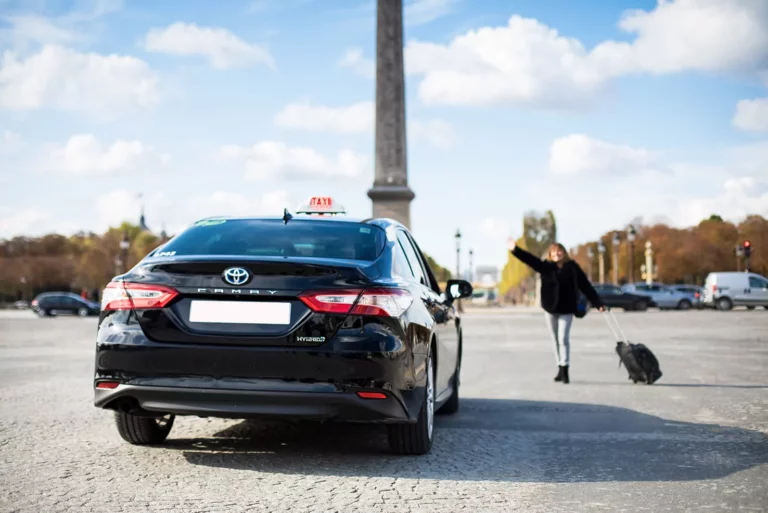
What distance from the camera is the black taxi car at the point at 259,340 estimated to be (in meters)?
5.43

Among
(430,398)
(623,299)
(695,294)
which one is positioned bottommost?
(623,299)

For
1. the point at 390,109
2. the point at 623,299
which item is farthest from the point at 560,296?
the point at 623,299

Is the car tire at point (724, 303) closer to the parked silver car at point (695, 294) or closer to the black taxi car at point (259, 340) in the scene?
the parked silver car at point (695, 294)

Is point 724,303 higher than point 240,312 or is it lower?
lower

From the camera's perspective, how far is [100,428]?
24.7ft

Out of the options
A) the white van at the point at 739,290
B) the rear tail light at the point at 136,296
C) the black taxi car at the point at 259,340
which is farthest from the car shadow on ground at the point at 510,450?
the white van at the point at 739,290

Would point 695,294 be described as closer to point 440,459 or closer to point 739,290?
point 739,290

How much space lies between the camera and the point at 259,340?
5.44 m

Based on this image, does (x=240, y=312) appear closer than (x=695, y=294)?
Yes

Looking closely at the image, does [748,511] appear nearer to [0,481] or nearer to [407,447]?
[407,447]

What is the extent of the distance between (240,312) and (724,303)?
161 ft

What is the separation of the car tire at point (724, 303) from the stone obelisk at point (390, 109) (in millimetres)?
24587

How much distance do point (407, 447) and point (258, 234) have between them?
1598mm

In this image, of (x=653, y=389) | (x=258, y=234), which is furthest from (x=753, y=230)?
(x=258, y=234)
